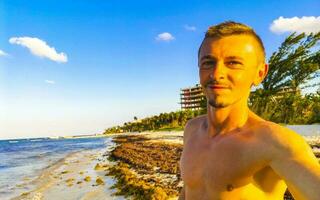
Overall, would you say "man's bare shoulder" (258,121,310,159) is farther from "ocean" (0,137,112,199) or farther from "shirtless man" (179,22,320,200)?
"ocean" (0,137,112,199)

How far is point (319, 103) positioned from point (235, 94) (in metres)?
30.9

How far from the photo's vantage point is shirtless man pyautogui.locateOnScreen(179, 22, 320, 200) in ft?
4.84

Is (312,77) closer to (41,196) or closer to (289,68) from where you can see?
(289,68)

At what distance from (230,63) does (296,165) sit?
57 centimetres

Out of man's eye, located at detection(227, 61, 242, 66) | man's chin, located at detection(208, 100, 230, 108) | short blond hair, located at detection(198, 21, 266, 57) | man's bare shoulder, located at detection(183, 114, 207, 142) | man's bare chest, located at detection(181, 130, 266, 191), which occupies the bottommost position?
man's bare chest, located at detection(181, 130, 266, 191)

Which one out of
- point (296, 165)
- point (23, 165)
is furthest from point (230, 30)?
point (23, 165)

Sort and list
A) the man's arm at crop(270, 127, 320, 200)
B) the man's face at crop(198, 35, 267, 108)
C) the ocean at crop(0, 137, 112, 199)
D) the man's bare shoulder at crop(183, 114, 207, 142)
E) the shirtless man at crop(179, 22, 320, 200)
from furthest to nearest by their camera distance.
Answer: the ocean at crop(0, 137, 112, 199) → the man's bare shoulder at crop(183, 114, 207, 142) → the man's face at crop(198, 35, 267, 108) → the shirtless man at crop(179, 22, 320, 200) → the man's arm at crop(270, 127, 320, 200)

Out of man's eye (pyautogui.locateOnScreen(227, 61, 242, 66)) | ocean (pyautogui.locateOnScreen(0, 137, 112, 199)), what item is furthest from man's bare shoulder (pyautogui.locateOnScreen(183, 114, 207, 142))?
ocean (pyautogui.locateOnScreen(0, 137, 112, 199))

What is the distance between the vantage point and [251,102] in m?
31.1

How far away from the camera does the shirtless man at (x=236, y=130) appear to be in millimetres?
1477

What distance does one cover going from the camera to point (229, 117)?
5.65 feet

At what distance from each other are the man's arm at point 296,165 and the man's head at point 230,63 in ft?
1.02

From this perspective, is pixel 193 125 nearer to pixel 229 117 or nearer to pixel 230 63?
pixel 229 117

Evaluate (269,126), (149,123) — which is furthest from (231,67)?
(149,123)
